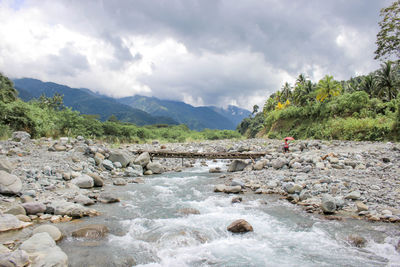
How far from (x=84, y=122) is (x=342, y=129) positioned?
112 feet

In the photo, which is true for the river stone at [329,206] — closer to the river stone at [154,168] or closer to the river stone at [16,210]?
the river stone at [16,210]

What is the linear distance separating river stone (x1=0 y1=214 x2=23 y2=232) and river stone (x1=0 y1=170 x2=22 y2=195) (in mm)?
2236

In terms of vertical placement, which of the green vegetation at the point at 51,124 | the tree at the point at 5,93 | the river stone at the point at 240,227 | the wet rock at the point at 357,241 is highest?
the tree at the point at 5,93

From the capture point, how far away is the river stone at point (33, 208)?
712cm

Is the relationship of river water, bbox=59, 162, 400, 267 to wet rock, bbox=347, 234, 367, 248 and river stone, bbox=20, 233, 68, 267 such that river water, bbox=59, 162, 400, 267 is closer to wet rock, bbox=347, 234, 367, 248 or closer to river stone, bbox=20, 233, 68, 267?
wet rock, bbox=347, 234, 367, 248

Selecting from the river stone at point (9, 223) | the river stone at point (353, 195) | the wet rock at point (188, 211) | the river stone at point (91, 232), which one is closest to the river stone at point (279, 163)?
the river stone at point (353, 195)

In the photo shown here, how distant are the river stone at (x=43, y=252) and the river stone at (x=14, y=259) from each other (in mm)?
172

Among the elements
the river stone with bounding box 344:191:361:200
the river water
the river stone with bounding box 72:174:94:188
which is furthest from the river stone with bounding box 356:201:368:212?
the river stone with bounding box 72:174:94:188

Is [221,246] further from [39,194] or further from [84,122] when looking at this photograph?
[84,122]

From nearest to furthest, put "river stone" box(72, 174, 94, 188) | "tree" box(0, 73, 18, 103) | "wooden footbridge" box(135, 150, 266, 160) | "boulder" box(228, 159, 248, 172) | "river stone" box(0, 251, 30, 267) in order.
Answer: "river stone" box(0, 251, 30, 267)
"river stone" box(72, 174, 94, 188)
"boulder" box(228, 159, 248, 172)
"wooden footbridge" box(135, 150, 266, 160)
"tree" box(0, 73, 18, 103)

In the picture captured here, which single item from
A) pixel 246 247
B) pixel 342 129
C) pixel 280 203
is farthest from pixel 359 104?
pixel 246 247

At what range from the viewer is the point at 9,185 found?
26.8ft

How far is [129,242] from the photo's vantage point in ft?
20.0

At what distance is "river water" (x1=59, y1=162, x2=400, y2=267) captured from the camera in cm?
527
